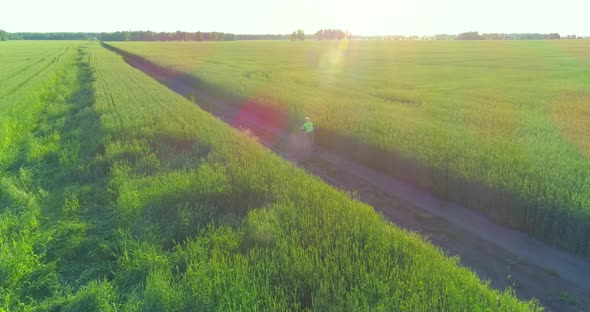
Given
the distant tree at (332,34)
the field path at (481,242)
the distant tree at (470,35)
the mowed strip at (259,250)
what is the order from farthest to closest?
the distant tree at (332,34) < the distant tree at (470,35) < the field path at (481,242) < the mowed strip at (259,250)

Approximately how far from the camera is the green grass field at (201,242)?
3.87m

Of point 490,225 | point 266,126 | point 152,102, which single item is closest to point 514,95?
point 266,126

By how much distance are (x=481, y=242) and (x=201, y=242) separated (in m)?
4.88

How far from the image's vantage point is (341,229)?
517 centimetres

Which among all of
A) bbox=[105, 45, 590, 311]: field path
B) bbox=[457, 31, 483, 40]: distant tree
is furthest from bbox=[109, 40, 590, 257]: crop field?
bbox=[457, 31, 483, 40]: distant tree

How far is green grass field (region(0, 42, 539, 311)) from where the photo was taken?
3.87 metres

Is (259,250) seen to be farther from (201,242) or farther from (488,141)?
(488,141)

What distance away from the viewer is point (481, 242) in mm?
6391

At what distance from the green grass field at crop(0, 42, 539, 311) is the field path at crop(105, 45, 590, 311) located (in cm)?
72

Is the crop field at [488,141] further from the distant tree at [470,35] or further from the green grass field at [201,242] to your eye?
the distant tree at [470,35]

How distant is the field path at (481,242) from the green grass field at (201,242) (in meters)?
0.72

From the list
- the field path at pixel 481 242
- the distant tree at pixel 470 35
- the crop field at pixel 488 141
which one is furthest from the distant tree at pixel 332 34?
the field path at pixel 481 242

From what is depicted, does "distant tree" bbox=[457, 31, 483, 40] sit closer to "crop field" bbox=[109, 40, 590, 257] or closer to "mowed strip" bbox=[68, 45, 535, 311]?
"crop field" bbox=[109, 40, 590, 257]

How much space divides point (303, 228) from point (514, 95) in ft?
70.4
